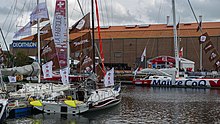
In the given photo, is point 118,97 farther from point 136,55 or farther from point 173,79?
point 136,55

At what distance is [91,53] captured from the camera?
40406mm

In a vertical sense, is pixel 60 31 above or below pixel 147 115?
above

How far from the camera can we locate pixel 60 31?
146 ft

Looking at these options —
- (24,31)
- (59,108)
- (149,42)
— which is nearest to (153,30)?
(149,42)

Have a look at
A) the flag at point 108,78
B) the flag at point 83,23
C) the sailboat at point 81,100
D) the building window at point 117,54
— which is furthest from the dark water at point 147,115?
the building window at point 117,54

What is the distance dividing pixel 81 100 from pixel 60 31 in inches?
381

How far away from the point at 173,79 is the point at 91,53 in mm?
32841

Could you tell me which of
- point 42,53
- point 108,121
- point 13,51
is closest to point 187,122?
point 108,121

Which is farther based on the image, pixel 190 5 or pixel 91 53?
pixel 190 5

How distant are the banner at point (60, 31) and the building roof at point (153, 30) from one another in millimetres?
57751

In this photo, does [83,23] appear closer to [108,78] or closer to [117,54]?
[108,78]

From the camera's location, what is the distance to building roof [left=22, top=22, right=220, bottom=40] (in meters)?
104

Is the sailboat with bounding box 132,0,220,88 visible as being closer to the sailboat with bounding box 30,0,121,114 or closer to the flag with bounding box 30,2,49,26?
the sailboat with bounding box 30,0,121,114

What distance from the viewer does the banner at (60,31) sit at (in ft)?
145
